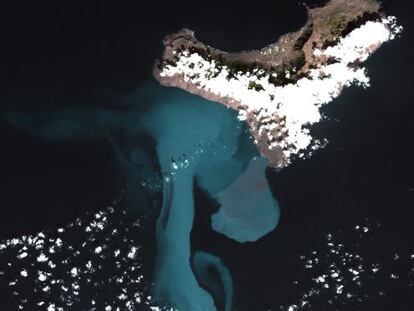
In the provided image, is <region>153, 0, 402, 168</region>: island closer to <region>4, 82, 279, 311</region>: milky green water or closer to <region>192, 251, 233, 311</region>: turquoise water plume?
<region>4, 82, 279, 311</region>: milky green water

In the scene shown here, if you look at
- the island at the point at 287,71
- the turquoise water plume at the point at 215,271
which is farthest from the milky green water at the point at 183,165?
the island at the point at 287,71

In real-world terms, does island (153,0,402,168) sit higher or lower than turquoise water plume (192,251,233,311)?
higher

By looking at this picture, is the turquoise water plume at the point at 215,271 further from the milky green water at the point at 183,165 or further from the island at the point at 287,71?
the island at the point at 287,71

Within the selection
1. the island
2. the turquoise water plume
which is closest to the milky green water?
the turquoise water plume

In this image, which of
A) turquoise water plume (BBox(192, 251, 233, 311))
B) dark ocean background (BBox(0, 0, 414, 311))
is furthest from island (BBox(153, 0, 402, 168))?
turquoise water plume (BBox(192, 251, 233, 311))

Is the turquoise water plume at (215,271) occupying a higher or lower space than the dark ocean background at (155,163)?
lower

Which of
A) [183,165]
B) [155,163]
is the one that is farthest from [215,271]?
[155,163]
